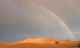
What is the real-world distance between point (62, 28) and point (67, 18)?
0.40 feet

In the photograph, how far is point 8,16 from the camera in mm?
1348

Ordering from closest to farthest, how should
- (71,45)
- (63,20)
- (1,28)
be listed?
(71,45) < (1,28) < (63,20)

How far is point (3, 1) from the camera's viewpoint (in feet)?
4.48

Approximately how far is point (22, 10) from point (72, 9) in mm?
519

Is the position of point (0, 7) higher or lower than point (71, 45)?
higher

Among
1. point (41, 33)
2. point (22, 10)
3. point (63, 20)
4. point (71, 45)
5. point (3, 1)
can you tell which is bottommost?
point (71, 45)

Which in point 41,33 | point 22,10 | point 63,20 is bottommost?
point 41,33

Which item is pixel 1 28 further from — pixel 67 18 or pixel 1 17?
pixel 67 18

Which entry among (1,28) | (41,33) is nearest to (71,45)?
(41,33)

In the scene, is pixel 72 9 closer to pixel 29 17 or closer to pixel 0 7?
pixel 29 17

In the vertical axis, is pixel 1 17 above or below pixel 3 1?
below

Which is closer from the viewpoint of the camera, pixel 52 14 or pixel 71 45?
pixel 71 45

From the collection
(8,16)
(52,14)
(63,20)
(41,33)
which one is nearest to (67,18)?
(63,20)

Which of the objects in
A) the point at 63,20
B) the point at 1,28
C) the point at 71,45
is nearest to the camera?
the point at 71,45
